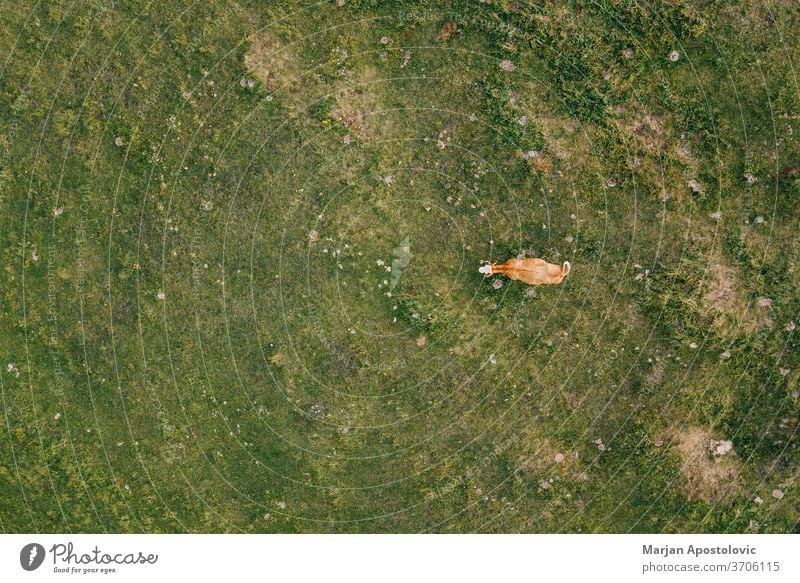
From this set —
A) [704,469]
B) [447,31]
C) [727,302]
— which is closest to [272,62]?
[447,31]

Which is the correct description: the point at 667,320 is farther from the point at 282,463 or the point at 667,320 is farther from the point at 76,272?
the point at 76,272

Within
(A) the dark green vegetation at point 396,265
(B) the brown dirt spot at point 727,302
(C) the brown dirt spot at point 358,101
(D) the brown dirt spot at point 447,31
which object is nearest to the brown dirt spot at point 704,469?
(A) the dark green vegetation at point 396,265

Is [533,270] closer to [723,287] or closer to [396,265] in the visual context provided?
[396,265]

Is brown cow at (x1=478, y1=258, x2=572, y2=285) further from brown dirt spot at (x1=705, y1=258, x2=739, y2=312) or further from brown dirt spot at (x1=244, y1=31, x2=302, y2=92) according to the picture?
brown dirt spot at (x1=244, y1=31, x2=302, y2=92)

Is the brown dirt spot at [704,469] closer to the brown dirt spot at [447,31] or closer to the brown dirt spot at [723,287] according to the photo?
the brown dirt spot at [723,287]

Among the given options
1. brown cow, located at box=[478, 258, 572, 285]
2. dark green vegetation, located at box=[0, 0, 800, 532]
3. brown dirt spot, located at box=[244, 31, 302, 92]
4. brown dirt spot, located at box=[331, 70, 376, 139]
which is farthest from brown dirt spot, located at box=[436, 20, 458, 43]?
brown cow, located at box=[478, 258, 572, 285]

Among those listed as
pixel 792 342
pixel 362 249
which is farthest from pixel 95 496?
pixel 792 342
